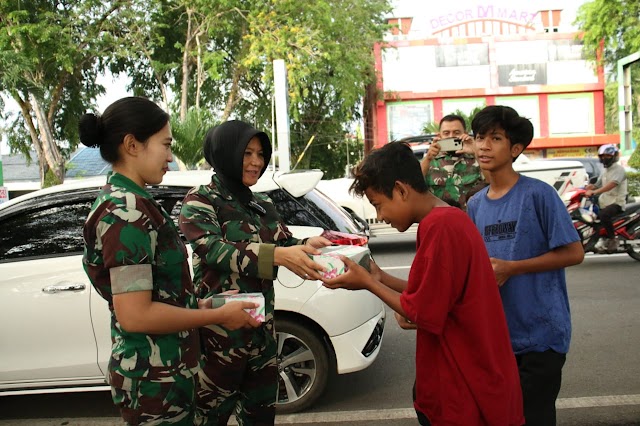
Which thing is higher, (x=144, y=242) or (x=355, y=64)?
(x=355, y=64)

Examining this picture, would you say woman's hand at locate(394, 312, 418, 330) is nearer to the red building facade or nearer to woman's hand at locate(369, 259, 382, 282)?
woman's hand at locate(369, 259, 382, 282)

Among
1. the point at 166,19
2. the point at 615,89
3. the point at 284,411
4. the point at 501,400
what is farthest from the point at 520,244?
the point at 615,89

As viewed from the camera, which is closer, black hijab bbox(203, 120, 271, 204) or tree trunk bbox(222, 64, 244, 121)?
black hijab bbox(203, 120, 271, 204)

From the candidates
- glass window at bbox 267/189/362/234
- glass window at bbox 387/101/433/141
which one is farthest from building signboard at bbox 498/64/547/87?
glass window at bbox 267/189/362/234

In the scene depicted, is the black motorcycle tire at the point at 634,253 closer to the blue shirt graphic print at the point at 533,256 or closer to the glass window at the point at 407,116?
the blue shirt graphic print at the point at 533,256

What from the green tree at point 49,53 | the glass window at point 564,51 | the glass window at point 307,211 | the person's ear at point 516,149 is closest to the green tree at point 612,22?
the glass window at point 564,51

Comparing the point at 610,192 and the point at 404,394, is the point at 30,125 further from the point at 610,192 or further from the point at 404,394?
the point at 404,394

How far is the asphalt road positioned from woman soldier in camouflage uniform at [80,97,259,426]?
6.60 feet

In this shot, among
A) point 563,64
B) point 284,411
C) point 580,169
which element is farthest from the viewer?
point 563,64

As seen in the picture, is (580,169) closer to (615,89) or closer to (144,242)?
(144,242)

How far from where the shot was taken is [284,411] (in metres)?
3.82

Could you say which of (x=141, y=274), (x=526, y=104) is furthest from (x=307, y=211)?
(x=526, y=104)

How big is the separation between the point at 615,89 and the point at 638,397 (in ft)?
109

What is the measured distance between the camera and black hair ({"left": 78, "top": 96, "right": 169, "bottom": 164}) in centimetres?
185
